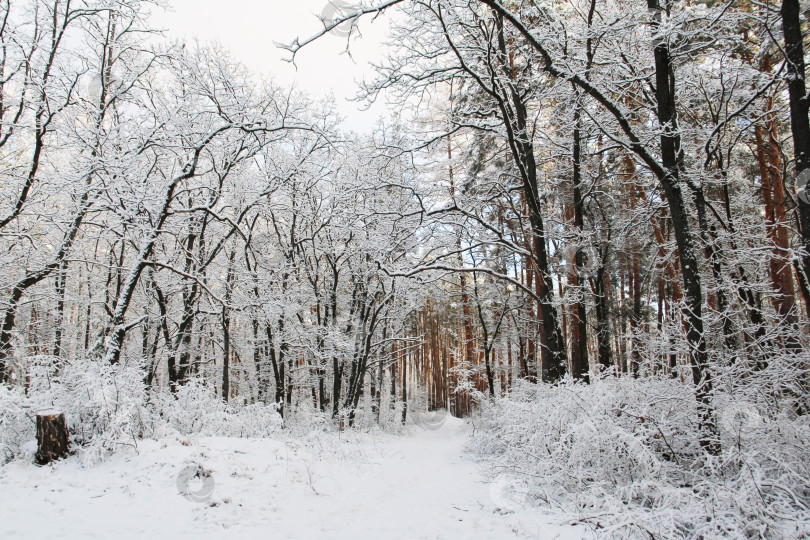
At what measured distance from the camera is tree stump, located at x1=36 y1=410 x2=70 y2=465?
18.3 feet

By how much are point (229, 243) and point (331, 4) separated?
1564 cm

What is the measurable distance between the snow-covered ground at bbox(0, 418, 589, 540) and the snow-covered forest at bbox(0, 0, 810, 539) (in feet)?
0.16

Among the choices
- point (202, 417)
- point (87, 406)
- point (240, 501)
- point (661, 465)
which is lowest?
point (240, 501)

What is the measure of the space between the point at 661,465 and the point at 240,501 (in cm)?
525

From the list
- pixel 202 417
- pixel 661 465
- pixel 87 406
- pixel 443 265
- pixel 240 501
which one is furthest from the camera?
pixel 443 265

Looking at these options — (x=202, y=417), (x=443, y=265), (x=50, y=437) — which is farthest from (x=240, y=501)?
(x=443, y=265)

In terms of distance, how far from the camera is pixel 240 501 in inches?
208

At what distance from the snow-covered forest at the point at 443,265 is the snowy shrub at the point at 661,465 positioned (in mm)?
39

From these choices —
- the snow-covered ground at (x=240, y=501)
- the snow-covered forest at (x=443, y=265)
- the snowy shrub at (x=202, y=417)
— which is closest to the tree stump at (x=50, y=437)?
the snow-covered forest at (x=443, y=265)

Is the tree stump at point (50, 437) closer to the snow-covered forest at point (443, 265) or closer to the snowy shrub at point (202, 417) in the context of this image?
the snow-covered forest at point (443, 265)

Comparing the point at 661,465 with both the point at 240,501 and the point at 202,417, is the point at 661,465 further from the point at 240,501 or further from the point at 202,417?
the point at 202,417

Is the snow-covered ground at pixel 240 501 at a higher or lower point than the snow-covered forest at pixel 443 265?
lower

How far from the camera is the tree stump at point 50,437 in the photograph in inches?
220

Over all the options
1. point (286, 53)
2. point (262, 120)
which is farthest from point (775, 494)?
point (262, 120)
